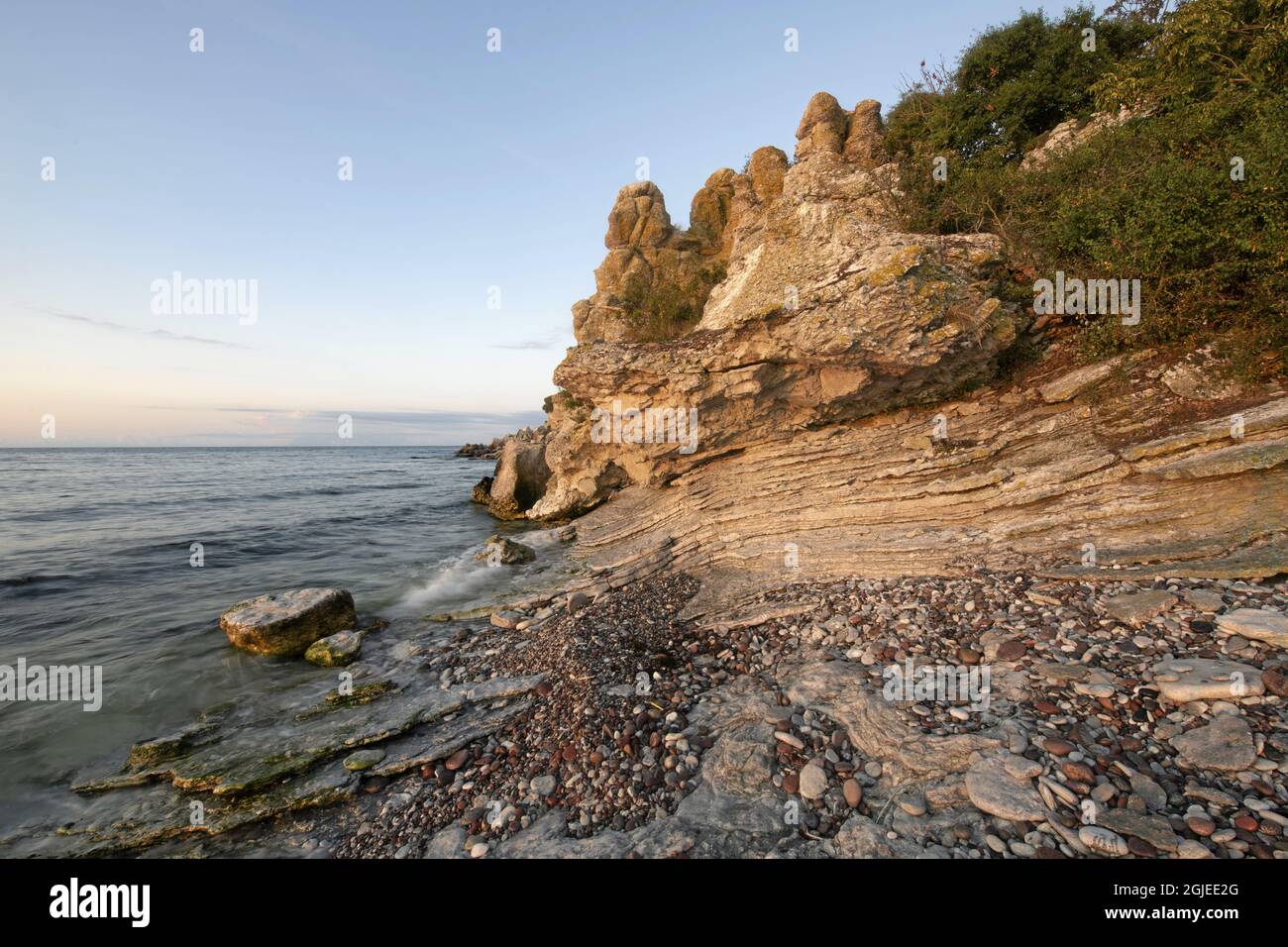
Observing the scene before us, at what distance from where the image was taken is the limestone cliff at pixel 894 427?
8547 mm

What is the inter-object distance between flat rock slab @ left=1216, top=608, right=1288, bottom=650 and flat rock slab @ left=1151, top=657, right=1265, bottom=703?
0.63 meters

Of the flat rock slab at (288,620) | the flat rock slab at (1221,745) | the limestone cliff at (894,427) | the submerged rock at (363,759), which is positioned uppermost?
the limestone cliff at (894,427)

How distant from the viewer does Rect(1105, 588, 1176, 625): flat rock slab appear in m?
6.91

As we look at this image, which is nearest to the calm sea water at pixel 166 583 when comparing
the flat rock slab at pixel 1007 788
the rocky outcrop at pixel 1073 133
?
the flat rock slab at pixel 1007 788

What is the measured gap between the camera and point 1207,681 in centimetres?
546

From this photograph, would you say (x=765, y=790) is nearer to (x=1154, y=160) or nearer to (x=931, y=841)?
(x=931, y=841)

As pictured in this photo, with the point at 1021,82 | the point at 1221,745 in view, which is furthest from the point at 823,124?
the point at 1221,745

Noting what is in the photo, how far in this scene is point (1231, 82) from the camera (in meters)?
11.0

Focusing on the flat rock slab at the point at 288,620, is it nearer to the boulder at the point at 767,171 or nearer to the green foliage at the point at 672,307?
the green foliage at the point at 672,307

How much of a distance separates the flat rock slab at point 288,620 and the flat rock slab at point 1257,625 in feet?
57.3

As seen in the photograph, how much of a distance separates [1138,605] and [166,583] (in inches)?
1087

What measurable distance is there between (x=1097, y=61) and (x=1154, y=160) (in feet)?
32.6
